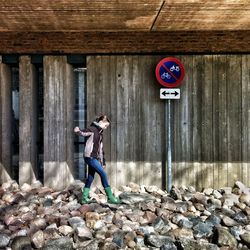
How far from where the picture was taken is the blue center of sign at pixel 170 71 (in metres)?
7.69

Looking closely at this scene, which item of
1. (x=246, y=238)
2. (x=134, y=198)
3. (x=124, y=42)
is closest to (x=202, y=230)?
(x=246, y=238)

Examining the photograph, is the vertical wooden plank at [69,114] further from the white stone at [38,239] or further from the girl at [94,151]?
the white stone at [38,239]

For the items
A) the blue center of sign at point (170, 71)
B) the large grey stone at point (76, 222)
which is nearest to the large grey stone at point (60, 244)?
the large grey stone at point (76, 222)

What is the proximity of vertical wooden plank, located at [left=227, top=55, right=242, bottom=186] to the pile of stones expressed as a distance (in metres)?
0.77

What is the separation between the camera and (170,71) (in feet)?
25.3

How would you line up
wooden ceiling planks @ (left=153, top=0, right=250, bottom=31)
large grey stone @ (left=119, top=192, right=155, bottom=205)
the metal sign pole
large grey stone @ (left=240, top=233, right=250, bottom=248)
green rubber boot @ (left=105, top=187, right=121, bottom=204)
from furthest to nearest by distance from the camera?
the metal sign pole
large grey stone @ (left=119, top=192, right=155, bottom=205)
green rubber boot @ (left=105, top=187, right=121, bottom=204)
wooden ceiling planks @ (left=153, top=0, right=250, bottom=31)
large grey stone @ (left=240, top=233, right=250, bottom=248)

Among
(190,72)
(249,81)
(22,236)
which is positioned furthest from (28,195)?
(249,81)

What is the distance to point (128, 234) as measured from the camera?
5.91 metres

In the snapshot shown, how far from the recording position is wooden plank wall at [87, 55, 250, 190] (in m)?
8.02

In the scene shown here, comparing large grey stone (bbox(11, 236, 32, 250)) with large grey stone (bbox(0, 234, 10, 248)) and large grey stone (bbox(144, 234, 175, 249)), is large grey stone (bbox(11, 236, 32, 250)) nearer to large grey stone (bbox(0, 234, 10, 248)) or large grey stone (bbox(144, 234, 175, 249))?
→ large grey stone (bbox(0, 234, 10, 248))

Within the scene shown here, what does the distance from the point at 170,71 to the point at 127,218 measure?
3.14 metres

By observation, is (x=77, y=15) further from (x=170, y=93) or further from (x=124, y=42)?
(x=170, y=93)

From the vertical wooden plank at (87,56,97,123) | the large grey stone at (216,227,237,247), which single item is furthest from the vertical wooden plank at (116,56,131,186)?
the large grey stone at (216,227,237,247)

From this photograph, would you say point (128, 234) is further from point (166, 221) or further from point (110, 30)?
point (110, 30)
